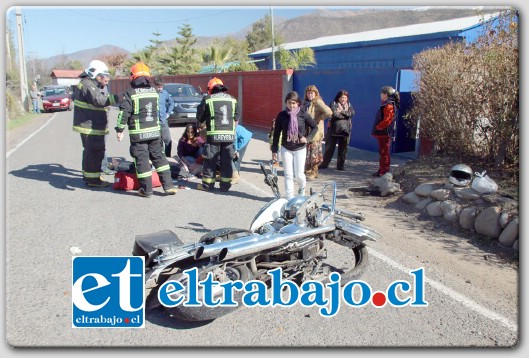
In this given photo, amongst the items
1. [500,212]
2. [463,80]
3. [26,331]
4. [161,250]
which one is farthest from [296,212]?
[463,80]

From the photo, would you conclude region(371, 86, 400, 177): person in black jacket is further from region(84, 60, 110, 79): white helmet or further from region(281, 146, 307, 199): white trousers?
region(84, 60, 110, 79): white helmet

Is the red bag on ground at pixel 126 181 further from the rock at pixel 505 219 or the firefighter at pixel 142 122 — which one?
the rock at pixel 505 219

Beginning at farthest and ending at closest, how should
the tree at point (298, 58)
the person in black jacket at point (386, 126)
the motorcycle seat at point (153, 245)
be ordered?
1. the tree at point (298, 58)
2. the person in black jacket at point (386, 126)
3. the motorcycle seat at point (153, 245)

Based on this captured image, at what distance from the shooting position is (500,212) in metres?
5.59

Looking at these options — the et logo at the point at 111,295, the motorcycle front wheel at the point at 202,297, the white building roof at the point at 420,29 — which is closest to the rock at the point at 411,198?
the motorcycle front wheel at the point at 202,297

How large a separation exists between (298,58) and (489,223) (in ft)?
65.2

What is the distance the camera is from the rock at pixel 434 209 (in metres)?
6.37

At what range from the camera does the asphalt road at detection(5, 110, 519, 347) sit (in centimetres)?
353

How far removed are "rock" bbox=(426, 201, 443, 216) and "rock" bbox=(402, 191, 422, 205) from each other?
39 cm

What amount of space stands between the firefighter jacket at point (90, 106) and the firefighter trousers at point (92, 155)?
12 centimetres

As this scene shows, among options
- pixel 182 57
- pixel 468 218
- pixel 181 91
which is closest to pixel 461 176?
pixel 468 218

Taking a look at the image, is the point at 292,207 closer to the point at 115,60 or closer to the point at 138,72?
the point at 138,72

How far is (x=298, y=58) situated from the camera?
24.4 metres

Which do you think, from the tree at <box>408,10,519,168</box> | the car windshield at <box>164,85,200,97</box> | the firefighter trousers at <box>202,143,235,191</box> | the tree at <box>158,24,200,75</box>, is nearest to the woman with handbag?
the firefighter trousers at <box>202,143,235,191</box>
